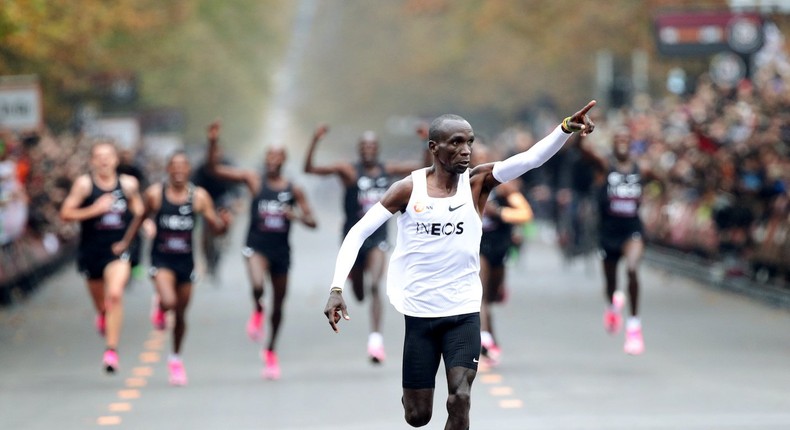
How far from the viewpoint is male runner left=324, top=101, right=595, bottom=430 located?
8.61 metres

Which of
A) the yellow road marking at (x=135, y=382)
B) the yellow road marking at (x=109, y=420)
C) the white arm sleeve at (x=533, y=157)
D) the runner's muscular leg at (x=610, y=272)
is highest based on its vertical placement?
the white arm sleeve at (x=533, y=157)

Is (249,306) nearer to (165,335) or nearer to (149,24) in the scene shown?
(165,335)

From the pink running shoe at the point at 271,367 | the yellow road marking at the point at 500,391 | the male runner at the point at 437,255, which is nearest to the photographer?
the male runner at the point at 437,255

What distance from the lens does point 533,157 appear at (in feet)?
28.2

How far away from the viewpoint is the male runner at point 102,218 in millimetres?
14398

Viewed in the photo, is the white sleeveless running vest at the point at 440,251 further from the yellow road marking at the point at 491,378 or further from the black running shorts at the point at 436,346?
the yellow road marking at the point at 491,378

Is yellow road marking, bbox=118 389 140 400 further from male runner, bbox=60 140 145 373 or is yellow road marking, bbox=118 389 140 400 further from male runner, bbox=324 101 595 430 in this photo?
male runner, bbox=324 101 595 430

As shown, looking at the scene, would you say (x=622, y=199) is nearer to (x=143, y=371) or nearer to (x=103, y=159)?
(x=143, y=371)

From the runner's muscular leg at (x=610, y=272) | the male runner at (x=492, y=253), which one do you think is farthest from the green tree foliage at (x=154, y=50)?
the runner's muscular leg at (x=610, y=272)

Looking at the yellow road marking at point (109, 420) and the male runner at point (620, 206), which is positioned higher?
the male runner at point (620, 206)

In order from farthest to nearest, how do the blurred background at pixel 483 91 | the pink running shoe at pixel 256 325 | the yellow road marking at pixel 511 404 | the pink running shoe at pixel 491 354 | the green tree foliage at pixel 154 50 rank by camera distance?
Answer: the green tree foliage at pixel 154 50 → the blurred background at pixel 483 91 → the pink running shoe at pixel 256 325 → the pink running shoe at pixel 491 354 → the yellow road marking at pixel 511 404

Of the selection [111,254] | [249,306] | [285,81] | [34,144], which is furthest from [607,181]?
[285,81]

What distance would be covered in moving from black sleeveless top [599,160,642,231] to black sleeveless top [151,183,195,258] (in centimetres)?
403

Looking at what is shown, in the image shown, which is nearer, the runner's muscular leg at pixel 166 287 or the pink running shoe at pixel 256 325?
the runner's muscular leg at pixel 166 287
